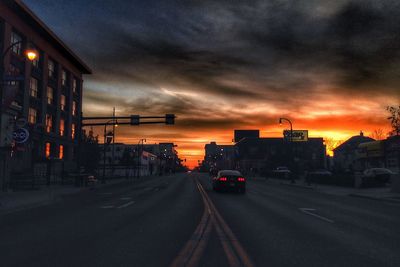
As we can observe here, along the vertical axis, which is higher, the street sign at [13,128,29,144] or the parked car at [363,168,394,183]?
the street sign at [13,128,29,144]

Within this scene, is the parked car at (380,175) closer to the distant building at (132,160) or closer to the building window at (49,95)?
the building window at (49,95)

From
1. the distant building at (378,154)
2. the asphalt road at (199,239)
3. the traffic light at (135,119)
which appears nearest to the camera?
the asphalt road at (199,239)

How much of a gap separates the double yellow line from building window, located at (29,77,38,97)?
37.3 m

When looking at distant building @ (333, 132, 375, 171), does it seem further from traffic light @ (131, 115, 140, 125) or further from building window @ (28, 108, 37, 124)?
building window @ (28, 108, 37, 124)

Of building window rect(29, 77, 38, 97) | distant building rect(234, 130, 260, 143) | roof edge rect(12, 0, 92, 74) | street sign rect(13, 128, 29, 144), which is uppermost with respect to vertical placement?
distant building rect(234, 130, 260, 143)

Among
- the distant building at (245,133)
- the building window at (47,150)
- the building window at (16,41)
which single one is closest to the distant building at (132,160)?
the building window at (47,150)

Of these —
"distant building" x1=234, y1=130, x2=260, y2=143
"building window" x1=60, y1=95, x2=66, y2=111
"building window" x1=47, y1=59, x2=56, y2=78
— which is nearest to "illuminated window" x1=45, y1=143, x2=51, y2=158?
"building window" x1=60, y1=95, x2=66, y2=111

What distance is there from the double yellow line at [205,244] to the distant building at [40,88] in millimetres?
18683

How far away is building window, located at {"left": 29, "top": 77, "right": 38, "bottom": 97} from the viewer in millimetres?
44747

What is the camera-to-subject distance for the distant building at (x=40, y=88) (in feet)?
126

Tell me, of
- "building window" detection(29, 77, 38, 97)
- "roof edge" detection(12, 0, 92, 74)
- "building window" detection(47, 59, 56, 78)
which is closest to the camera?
"roof edge" detection(12, 0, 92, 74)

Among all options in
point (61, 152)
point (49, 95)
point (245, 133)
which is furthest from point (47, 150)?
point (245, 133)

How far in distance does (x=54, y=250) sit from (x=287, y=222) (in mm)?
7414

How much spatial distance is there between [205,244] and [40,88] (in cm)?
4300
